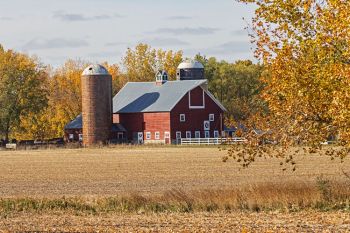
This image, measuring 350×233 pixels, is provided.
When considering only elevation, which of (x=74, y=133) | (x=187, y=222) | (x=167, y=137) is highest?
(x=74, y=133)

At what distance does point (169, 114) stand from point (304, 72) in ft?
228

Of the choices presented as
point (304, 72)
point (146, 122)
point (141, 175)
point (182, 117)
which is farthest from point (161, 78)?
point (304, 72)

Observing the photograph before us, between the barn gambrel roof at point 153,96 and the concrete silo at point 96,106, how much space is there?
10.1 ft

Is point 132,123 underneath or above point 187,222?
above

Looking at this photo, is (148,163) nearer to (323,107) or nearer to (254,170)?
(254,170)

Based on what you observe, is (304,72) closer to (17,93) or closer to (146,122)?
(146,122)

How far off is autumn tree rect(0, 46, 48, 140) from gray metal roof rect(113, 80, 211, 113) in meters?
8.49

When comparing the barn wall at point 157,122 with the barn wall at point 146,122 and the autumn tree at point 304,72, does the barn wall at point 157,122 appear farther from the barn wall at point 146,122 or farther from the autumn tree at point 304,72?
the autumn tree at point 304,72

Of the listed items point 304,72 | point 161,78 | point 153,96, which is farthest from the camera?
point 161,78

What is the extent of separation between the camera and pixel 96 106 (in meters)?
92.9

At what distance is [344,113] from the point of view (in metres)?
20.7

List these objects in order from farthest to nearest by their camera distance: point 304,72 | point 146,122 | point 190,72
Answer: point 190,72, point 146,122, point 304,72

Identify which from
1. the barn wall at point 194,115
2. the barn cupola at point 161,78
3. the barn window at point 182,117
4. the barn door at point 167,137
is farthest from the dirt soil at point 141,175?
the barn cupola at point 161,78

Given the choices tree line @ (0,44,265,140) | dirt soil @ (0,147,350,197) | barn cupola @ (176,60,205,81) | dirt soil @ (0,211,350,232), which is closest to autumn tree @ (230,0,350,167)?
dirt soil @ (0,211,350,232)
